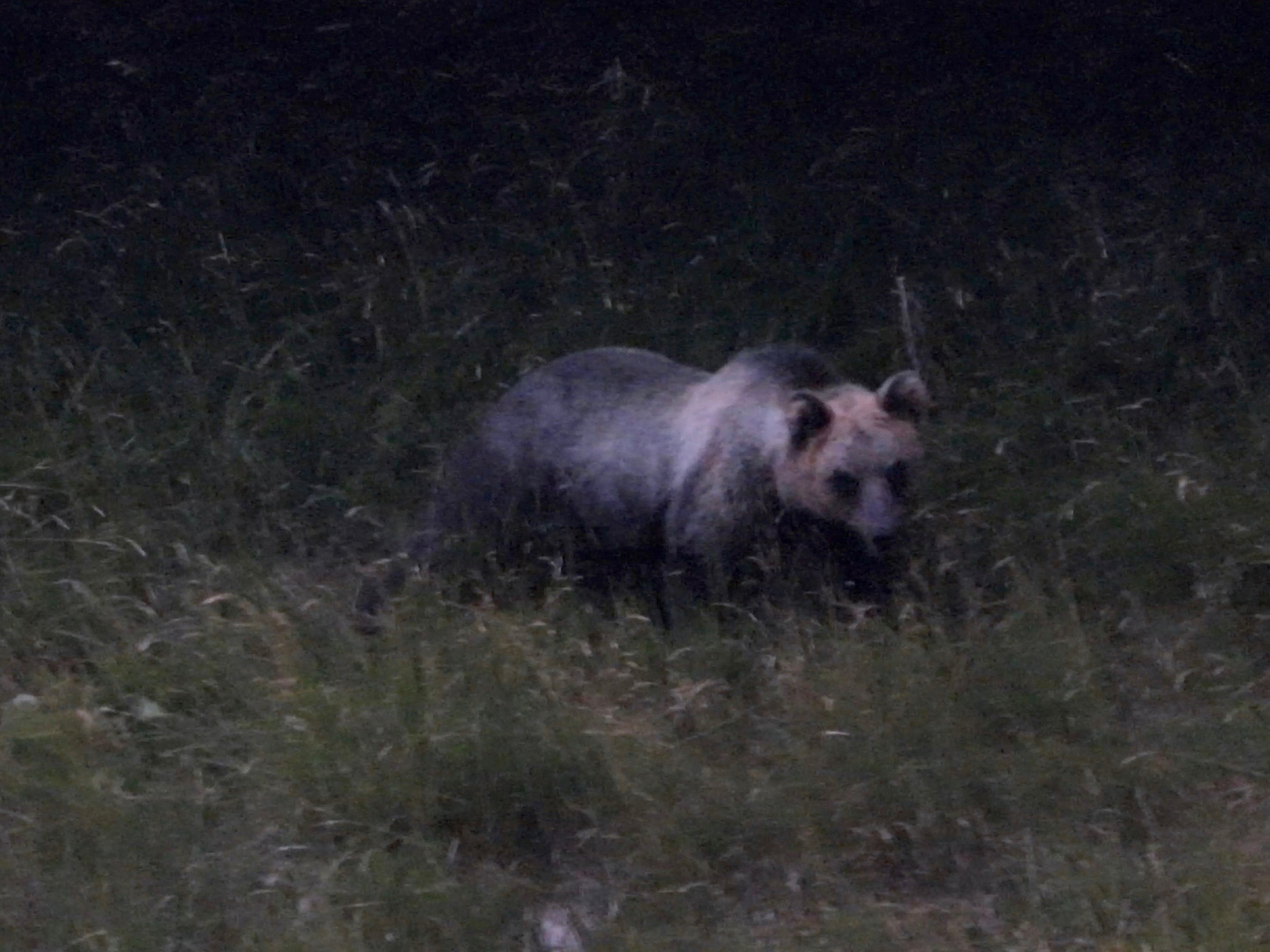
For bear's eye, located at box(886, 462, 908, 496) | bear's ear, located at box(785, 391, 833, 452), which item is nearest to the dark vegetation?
bear's eye, located at box(886, 462, 908, 496)

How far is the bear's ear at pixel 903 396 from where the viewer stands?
5848 millimetres

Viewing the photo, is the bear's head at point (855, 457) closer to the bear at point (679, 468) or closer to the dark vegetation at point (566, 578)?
the bear at point (679, 468)

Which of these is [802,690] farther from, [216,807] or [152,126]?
[152,126]

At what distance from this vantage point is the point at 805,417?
18.9 feet

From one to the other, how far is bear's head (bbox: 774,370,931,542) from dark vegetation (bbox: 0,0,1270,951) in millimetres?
285

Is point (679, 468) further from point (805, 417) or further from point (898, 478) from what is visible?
point (898, 478)

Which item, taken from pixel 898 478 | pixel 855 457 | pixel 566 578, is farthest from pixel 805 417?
pixel 566 578

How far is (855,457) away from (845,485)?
9 centimetres

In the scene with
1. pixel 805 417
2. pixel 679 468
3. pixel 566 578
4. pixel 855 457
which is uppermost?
pixel 805 417

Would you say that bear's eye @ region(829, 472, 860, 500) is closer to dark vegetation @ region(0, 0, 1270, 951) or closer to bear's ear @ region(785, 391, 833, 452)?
bear's ear @ region(785, 391, 833, 452)

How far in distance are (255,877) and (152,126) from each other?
505 cm

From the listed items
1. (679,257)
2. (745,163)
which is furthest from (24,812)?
(745,163)

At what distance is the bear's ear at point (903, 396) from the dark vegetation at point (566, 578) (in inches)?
15.5

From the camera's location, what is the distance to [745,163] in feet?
26.4
